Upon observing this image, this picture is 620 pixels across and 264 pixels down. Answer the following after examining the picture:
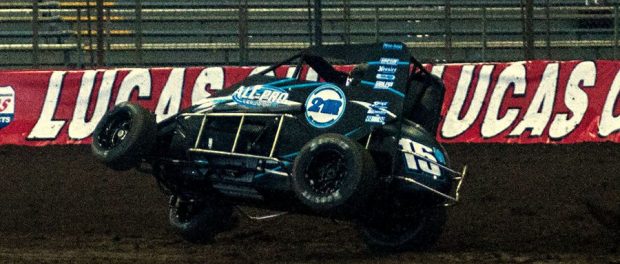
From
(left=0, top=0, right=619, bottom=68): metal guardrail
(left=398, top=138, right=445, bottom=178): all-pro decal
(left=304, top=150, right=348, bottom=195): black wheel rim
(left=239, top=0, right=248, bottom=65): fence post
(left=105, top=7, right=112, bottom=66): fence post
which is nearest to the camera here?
(left=304, top=150, right=348, bottom=195): black wheel rim

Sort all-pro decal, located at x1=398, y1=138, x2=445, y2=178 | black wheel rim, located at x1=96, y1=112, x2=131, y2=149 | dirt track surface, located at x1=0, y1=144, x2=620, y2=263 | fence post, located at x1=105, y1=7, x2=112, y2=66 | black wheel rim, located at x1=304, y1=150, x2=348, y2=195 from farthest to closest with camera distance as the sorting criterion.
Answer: fence post, located at x1=105, y1=7, x2=112, y2=66
black wheel rim, located at x1=96, y1=112, x2=131, y2=149
dirt track surface, located at x1=0, y1=144, x2=620, y2=263
all-pro decal, located at x1=398, y1=138, x2=445, y2=178
black wheel rim, located at x1=304, y1=150, x2=348, y2=195

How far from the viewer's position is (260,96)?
8656 mm

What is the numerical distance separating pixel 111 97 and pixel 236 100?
7.85 m

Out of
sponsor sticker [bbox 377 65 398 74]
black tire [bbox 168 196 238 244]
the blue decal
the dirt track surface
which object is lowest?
the dirt track surface

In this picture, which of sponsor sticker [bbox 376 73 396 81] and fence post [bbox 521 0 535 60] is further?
fence post [bbox 521 0 535 60]

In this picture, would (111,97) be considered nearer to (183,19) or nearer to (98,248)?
(183,19)

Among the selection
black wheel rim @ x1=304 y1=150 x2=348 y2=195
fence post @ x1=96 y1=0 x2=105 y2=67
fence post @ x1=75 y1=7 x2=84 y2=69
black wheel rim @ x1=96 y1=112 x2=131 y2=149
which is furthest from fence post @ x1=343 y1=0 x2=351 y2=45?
black wheel rim @ x1=304 y1=150 x2=348 y2=195

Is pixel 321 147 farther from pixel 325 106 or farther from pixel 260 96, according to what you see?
pixel 260 96

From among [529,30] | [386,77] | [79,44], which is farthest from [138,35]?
[386,77]

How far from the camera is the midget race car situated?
7898mm

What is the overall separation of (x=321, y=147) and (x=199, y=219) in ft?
6.35

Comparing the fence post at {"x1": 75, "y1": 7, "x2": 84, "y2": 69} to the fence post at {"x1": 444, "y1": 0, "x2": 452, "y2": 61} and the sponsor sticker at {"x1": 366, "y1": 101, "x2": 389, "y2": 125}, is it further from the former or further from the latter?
the sponsor sticker at {"x1": 366, "y1": 101, "x2": 389, "y2": 125}

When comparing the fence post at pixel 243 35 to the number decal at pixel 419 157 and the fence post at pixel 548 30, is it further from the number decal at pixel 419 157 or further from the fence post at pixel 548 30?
the number decal at pixel 419 157

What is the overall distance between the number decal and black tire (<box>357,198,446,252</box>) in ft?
1.10
